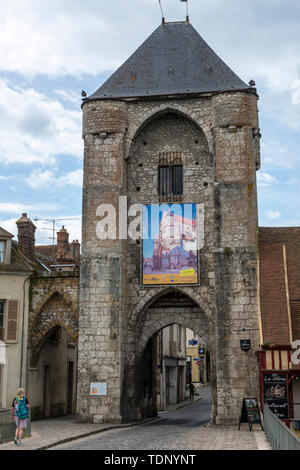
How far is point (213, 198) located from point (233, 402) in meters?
5.62

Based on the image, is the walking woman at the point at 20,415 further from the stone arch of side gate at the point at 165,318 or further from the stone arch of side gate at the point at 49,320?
the stone arch of side gate at the point at 49,320

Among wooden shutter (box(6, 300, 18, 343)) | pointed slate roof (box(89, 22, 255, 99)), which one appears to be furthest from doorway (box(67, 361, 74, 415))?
pointed slate roof (box(89, 22, 255, 99))

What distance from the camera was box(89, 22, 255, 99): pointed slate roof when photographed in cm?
1989

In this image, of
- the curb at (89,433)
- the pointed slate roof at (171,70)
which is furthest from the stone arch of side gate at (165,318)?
the pointed slate roof at (171,70)

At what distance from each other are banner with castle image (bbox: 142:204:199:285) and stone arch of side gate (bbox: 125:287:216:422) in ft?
1.41

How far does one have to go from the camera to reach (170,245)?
19016 mm

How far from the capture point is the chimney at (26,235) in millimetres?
22031

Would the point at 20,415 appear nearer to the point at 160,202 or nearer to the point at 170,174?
the point at 160,202

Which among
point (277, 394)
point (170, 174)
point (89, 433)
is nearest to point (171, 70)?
point (170, 174)

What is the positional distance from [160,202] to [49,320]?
4916mm

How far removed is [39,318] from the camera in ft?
65.5

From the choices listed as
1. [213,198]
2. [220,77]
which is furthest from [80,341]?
[220,77]

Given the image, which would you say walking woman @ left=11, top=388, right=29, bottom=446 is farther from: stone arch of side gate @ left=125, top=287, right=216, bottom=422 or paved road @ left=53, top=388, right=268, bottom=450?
stone arch of side gate @ left=125, top=287, right=216, bottom=422
